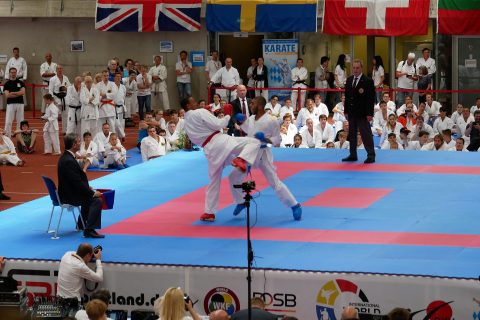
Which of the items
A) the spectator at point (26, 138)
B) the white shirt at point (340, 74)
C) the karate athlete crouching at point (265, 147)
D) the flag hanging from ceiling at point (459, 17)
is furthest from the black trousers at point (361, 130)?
the flag hanging from ceiling at point (459, 17)

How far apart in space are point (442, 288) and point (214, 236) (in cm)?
325

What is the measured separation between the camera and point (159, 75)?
2805 cm

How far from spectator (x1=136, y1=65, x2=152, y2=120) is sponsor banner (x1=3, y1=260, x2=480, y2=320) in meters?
15.6

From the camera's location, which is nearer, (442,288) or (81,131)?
(442,288)

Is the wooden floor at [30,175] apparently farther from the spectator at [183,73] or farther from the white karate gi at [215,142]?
the white karate gi at [215,142]

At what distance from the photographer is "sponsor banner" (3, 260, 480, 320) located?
→ 10.2m

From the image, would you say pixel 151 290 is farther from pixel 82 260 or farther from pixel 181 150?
pixel 181 150

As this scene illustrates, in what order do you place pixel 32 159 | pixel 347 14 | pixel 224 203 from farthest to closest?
pixel 347 14 → pixel 32 159 → pixel 224 203

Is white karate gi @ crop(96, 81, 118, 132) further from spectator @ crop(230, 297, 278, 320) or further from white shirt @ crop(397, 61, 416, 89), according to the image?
spectator @ crop(230, 297, 278, 320)

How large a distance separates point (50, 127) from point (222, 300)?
488 inches

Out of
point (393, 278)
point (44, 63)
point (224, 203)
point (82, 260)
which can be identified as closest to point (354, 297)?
point (393, 278)

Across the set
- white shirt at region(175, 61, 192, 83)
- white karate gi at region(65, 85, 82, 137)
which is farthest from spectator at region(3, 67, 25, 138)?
white shirt at region(175, 61, 192, 83)

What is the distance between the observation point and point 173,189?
15.4m

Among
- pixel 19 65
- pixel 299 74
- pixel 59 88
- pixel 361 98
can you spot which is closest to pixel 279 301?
pixel 361 98
